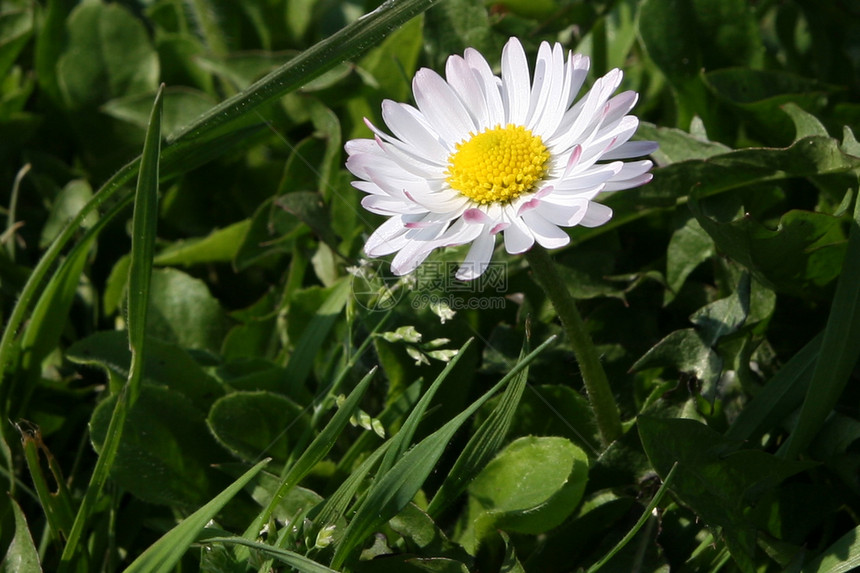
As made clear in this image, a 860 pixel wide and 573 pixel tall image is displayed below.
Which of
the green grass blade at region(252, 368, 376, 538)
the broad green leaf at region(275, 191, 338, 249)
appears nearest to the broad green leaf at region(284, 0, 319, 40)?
the broad green leaf at region(275, 191, 338, 249)

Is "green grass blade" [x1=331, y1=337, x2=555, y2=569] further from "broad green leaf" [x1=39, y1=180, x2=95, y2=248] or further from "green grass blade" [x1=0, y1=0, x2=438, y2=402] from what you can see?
"broad green leaf" [x1=39, y1=180, x2=95, y2=248]

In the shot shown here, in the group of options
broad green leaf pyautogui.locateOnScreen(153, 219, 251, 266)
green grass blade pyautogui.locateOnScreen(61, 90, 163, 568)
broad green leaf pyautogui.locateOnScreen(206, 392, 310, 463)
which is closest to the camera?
green grass blade pyautogui.locateOnScreen(61, 90, 163, 568)

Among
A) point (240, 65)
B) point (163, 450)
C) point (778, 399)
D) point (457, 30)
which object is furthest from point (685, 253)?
point (240, 65)

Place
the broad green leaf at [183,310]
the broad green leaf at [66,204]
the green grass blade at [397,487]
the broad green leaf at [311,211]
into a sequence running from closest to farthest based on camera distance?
the green grass blade at [397,487] < the broad green leaf at [311,211] < the broad green leaf at [183,310] < the broad green leaf at [66,204]

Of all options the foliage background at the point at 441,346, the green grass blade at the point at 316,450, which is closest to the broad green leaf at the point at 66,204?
the foliage background at the point at 441,346

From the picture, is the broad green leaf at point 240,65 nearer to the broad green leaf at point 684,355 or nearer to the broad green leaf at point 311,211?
the broad green leaf at point 311,211

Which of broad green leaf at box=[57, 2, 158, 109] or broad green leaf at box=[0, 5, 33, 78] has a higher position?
broad green leaf at box=[0, 5, 33, 78]
